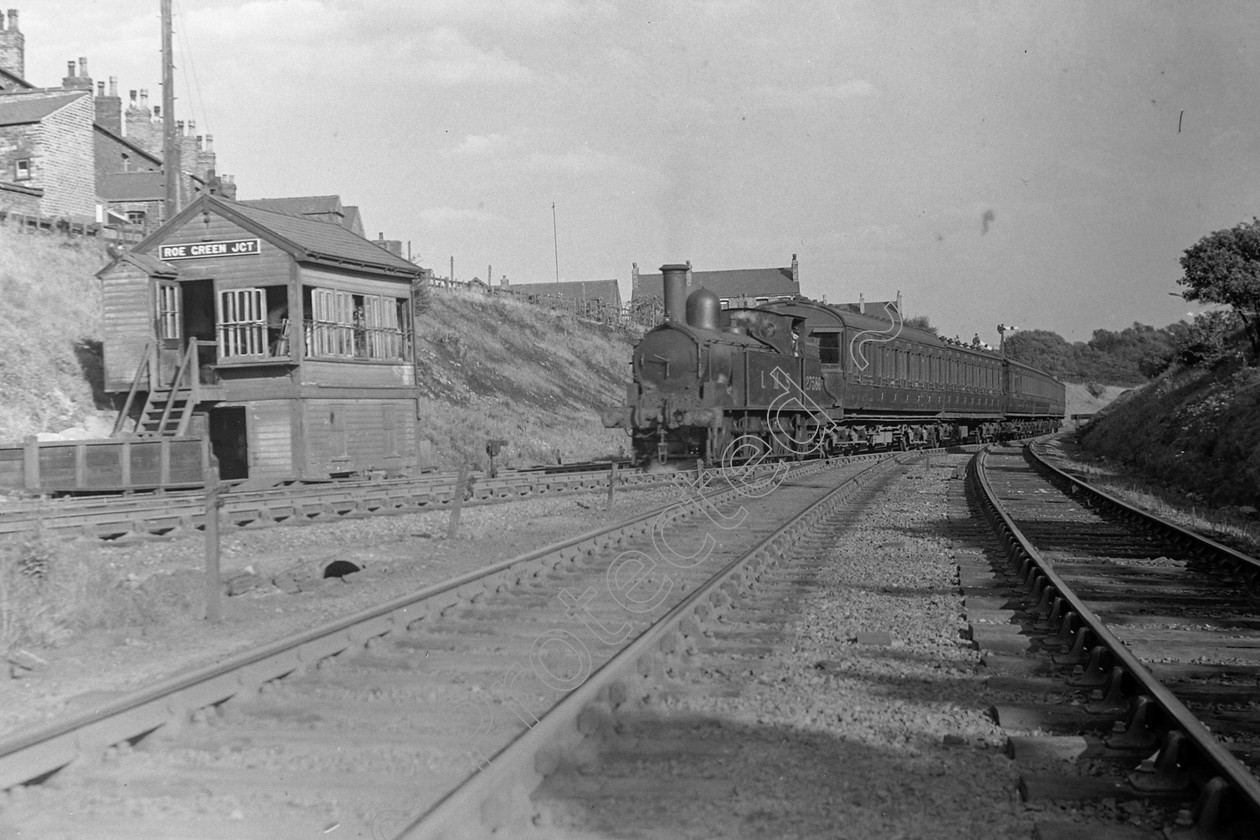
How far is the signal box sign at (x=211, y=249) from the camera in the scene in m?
23.9

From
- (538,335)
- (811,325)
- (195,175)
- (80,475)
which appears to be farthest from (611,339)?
(80,475)

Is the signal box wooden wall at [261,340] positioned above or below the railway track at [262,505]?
above

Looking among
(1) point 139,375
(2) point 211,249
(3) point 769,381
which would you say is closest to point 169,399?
(1) point 139,375

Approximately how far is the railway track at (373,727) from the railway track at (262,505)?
535cm

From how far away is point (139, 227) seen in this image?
4353 cm

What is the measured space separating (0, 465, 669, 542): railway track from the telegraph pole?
38.0ft

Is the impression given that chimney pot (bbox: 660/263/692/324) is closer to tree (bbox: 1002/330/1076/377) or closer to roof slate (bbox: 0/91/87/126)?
roof slate (bbox: 0/91/87/126)

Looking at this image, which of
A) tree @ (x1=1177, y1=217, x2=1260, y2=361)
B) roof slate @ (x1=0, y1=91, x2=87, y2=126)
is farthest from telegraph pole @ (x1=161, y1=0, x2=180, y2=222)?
tree @ (x1=1177, y1=217, x2=1260, y2=361)

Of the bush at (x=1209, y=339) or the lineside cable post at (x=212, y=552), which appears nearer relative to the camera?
the lineside cable post at (x=212, y=552)

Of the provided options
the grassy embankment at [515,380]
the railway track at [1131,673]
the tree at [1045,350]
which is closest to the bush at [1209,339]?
the grassy embankment at [515,380]

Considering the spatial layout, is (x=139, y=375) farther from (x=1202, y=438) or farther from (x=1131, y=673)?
(x=1202, y=438)

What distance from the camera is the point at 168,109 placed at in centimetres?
2778

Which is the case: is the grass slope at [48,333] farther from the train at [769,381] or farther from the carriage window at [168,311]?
the train at [769,381]

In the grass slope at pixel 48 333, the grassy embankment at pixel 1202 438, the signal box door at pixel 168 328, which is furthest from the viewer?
the grass slope at pixel 48 333
